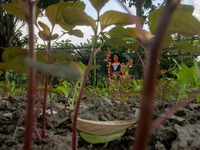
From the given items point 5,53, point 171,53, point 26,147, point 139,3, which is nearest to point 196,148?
point 26,147

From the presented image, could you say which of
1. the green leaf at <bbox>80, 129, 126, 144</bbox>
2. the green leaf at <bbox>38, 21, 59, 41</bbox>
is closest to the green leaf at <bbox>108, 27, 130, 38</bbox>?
the green leaf at <bbox>38, 21, 59, 41</bbox>

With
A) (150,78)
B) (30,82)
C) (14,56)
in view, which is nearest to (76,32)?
(14,56)

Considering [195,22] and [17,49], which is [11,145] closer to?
[17,49]

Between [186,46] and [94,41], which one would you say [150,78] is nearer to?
[94,41]

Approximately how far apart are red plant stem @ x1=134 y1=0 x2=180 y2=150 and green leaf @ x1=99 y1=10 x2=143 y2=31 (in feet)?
0.98

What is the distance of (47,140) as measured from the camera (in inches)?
22.5

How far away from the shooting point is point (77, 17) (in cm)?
44

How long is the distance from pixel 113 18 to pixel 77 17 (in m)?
0.11

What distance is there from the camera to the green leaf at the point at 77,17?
0.42 meters

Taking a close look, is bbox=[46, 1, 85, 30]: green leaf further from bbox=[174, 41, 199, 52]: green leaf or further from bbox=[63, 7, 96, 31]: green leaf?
bbox=[174, 41, 199, 52]: green leaf

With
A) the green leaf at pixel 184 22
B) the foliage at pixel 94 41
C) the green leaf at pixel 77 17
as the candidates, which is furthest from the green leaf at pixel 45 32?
the green leaf at pixel 184 22

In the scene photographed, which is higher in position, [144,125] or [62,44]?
[62,44]

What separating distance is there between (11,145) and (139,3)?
8301mm

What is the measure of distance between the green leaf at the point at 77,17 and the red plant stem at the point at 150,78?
0.30m
